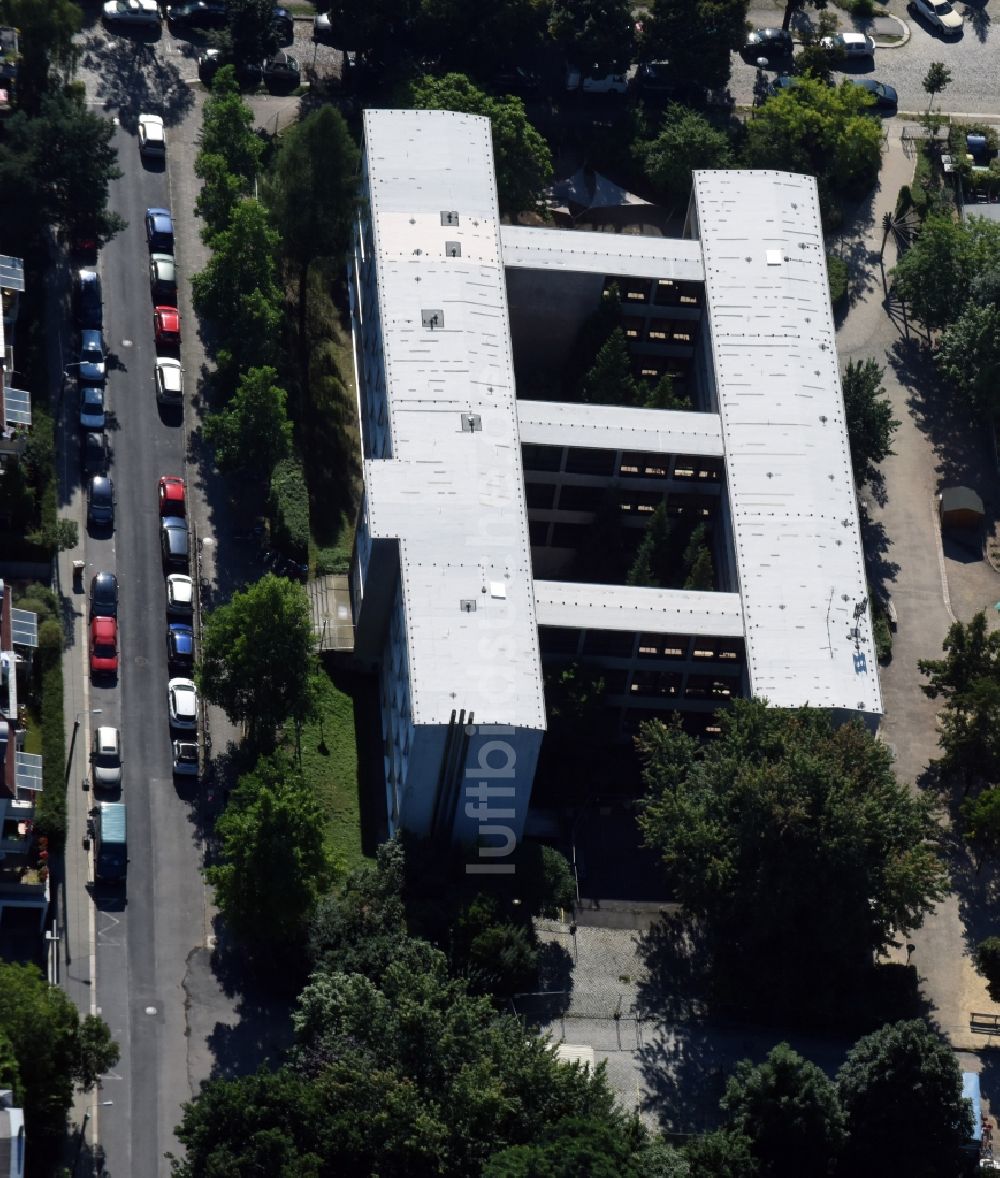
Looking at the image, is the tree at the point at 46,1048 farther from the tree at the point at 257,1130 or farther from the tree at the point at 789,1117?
the tree at the point at 789,1117

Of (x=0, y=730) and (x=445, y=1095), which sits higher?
(x=0, y=730)

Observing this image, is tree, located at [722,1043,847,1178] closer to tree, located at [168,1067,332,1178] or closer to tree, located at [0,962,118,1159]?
tree, located at [168,1067,332,1178]

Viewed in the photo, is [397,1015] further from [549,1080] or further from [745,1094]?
[745,1094]

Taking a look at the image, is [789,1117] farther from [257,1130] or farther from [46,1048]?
[46,1048]

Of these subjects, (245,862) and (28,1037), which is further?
(245,862)

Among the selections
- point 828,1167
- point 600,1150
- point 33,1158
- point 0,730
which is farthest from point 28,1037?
point 828,1167

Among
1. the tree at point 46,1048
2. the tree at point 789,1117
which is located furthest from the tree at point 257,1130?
the tree at point 789,1117

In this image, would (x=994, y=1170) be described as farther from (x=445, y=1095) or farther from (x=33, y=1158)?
(x=33, y=1158)
